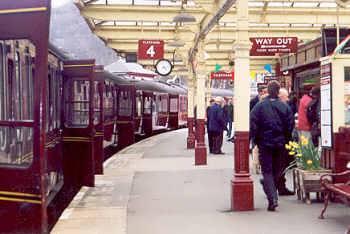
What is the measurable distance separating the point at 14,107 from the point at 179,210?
135 inches

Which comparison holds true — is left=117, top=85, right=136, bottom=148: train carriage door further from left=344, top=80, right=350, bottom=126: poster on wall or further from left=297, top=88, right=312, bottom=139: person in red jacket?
left=344, top=80, right=350, bottom=126: poster on wall

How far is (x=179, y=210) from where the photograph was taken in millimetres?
9102

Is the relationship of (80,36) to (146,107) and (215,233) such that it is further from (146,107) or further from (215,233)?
(215,233)

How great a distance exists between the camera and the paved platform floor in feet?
25.5

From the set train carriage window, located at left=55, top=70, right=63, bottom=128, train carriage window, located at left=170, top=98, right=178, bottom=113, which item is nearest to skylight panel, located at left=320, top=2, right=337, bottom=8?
train carriage window, located at left=55, top=70, right=63, bottom=128

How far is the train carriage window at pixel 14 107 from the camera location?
19.9 ft

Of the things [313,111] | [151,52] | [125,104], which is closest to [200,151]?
[313,111]

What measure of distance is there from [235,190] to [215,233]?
1456mm

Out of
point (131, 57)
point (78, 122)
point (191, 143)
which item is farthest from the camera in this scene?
point (131, 57)

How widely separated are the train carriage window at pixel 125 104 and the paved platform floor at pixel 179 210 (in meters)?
8.16

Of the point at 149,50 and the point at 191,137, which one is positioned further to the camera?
the point at 149,50

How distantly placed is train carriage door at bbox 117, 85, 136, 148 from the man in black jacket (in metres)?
12.8

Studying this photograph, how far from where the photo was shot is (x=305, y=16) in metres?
20.5

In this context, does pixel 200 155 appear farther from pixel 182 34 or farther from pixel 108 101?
pixel 182 34
